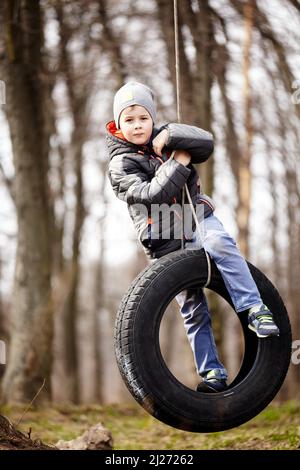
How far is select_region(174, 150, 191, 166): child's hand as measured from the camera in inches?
139

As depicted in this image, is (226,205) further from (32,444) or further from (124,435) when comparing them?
(32,444)

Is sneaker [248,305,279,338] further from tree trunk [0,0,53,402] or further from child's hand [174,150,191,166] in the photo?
tree trunk [0,0,53,402]

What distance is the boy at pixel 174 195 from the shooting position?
3.44 m

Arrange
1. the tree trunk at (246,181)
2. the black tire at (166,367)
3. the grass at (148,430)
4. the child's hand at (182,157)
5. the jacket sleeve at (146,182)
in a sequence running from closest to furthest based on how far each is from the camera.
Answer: the black tire at (166,367) < the jacket sleeve at (146,182) < the child's hand at (182,157) < the grass at (148,430) < the tree trunk at (246,181)

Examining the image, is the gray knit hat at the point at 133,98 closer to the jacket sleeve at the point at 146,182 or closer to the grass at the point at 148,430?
the jacket sleeve at the point at 146,182

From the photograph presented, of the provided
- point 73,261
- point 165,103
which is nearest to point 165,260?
point 165,103

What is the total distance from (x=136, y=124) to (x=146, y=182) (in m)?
0.36

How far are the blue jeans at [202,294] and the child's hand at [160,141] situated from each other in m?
0.49

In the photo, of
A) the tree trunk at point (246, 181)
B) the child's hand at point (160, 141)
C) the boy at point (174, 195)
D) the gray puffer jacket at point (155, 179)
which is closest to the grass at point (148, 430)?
the boy at point (174, 195)

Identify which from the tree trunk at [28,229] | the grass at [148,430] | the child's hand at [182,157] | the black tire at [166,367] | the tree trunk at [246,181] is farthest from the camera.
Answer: the tree trunk at [246,181]

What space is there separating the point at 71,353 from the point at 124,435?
810 centimetres

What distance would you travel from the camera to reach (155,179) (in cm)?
346

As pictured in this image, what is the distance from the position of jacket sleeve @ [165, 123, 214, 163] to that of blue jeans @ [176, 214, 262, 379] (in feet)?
1.29

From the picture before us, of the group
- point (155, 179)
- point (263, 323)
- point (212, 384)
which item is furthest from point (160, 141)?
point (212, 384)
